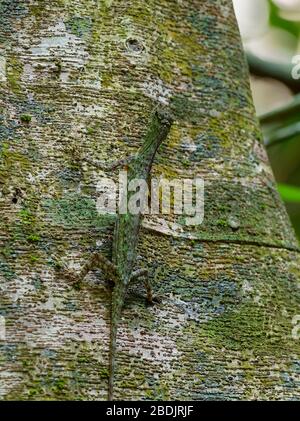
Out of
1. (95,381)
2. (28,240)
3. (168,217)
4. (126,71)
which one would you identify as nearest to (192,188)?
(168,217)

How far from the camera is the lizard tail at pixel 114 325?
3.88m

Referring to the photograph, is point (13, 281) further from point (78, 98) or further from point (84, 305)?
point (78, 98)

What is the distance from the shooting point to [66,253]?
421 centimetres

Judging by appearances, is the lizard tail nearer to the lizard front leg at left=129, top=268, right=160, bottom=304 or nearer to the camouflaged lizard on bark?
the camouflaged lizard on bark

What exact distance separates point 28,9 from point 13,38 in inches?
8.5

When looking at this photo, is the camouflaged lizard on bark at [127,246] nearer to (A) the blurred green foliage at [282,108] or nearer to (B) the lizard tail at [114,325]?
(B) the lizard tail at [114,325]

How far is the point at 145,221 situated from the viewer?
4555 mm

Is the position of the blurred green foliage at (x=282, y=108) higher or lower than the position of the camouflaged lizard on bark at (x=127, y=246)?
higher

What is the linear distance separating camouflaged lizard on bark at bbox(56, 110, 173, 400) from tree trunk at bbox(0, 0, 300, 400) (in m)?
0.05

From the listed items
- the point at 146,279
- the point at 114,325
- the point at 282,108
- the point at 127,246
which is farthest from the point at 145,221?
the point at 282,108

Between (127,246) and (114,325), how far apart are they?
0.46 meters

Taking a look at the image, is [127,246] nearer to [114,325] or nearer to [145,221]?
[145,221]

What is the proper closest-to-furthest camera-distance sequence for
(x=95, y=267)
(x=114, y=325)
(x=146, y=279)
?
(x=114, y=325)
(x=95, y=267)
(x=146, y=279)

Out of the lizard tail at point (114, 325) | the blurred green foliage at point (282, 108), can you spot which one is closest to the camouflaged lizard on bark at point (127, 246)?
the lizard tail at point (114, 325)
